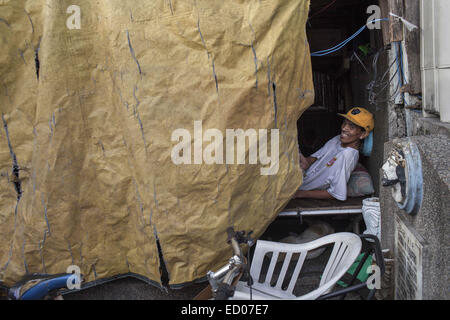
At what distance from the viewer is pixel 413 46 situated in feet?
10.0

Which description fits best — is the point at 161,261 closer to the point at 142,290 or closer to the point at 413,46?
the point at 142,290

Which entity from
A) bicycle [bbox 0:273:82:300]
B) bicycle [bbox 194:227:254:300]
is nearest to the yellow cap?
bicycle [bbox 194:227:254:300]

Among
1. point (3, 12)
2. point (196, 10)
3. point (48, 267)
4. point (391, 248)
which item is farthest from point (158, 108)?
point (391, 248)

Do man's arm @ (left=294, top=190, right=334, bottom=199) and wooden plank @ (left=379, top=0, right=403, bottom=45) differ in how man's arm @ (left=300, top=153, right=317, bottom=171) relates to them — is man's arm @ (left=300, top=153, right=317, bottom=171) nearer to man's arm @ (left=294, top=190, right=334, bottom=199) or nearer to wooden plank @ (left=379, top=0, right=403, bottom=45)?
man's arm @ (left=294, top=190, right=334, bottom=199)

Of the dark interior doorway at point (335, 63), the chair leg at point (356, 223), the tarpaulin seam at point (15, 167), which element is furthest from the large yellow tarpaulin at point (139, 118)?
the dark interior doorway at point (335, 63)

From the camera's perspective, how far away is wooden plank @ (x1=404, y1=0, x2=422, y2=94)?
302cm

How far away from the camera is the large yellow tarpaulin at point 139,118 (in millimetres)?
2654

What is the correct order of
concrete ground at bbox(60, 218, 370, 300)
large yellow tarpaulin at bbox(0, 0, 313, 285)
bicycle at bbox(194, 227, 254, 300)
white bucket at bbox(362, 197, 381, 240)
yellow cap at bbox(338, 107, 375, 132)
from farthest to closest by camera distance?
1. yellow cap at bbox(338, 107, 375, 132)
2. white bucket at bbox(362, 197, 381, 240)
3. concrete ground at bbox(60, 218, 370, 300)
4. large yellow tarpaulin at bbox(0, 0, 313, 285)
5. bicycle at bbox(194, 227, 254, 300)

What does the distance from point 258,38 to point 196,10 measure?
1.78 ft

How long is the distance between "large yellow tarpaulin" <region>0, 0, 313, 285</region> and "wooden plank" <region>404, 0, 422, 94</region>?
102 centimetres

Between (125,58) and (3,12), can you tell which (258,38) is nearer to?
(125,58)

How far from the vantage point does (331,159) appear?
158 inches

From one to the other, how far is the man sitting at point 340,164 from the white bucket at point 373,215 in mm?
297

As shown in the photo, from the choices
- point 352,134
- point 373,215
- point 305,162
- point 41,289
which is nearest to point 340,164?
point 352,134
